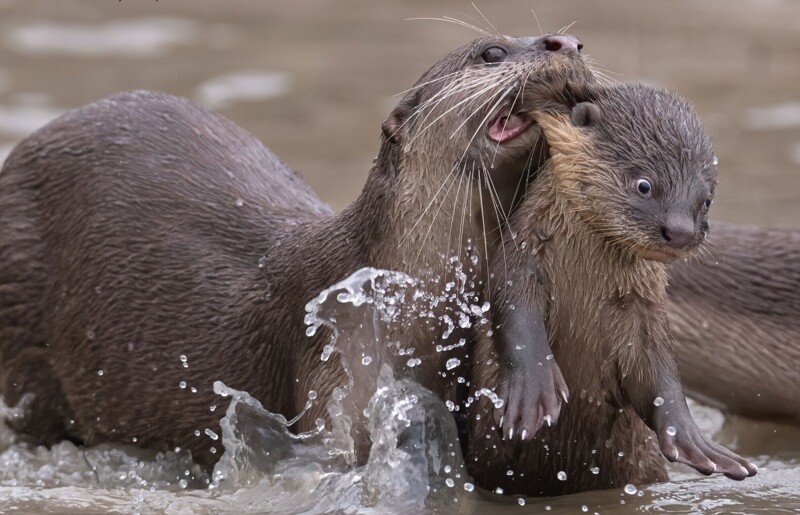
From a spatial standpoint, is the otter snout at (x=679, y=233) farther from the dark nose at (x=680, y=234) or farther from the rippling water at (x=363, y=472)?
the rippling water at (x=363, y=472)

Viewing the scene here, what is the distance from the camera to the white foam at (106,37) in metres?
8.79

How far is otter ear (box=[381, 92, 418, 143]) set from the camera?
3912 millimetres

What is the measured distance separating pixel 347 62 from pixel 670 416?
535 centimetres

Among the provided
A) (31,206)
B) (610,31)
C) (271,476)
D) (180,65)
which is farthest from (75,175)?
(610,31)

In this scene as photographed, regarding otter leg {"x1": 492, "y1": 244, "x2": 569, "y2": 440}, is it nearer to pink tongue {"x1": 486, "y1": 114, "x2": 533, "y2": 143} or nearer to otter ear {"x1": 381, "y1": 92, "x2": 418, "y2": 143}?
pink tongue {"x1": 486, "y1": 114, "x2": 533, "y2": 143}

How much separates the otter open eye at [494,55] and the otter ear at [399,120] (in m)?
0.20

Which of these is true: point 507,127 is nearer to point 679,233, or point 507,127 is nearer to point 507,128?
point 507,128

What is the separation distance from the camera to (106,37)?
29.4ft

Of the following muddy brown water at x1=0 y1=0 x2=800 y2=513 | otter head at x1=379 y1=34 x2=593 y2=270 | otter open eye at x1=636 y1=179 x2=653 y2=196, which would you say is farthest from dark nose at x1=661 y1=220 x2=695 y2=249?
muddy brown water at x1=0 y1=0 x2=800 y2=513

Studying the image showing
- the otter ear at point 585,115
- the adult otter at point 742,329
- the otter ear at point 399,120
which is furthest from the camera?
the adult otter at point 742,329

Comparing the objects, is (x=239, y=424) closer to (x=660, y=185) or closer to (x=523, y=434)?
(x=523, y=434)

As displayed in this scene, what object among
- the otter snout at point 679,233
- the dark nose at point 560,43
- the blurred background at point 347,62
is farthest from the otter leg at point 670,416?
the blurred background at point 347,62

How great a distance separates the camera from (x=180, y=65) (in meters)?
8.57

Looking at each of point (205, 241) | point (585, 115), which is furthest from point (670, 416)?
point (205, 241)
